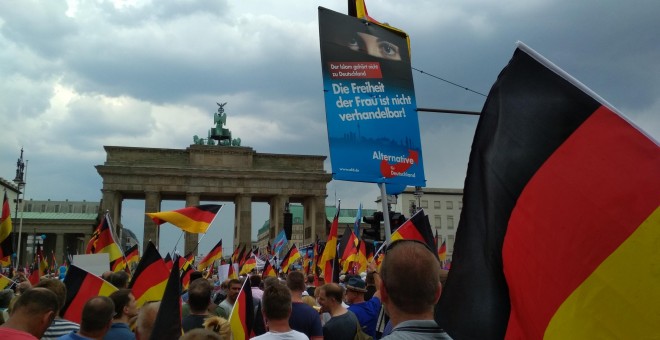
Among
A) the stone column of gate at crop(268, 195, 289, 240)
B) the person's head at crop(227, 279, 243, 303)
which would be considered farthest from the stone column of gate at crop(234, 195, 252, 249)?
the person's head at crop(227, 279, 243, 303)

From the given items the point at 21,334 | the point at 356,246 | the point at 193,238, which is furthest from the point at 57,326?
the point at 193,238

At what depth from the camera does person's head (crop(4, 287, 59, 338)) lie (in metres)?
3.59

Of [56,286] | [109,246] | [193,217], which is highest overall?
[193,217]

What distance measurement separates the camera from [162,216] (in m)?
10.7

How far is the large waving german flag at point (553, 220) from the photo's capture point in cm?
178

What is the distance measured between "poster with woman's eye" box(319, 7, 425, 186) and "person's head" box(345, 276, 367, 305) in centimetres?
112

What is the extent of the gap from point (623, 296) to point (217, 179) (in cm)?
6547

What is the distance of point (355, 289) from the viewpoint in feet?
19.4

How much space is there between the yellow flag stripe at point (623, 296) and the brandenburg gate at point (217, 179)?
2464 inches

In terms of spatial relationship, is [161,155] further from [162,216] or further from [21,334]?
[21,334]

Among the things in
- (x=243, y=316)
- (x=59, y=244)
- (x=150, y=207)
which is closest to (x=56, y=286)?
(x=243, y=316)

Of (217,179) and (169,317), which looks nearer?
(169,317)

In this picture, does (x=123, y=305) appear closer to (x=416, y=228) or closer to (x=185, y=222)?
(x=416, y=228)

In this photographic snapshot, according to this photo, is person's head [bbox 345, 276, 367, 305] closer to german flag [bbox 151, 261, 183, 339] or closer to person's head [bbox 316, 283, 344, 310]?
person's head [bbox 316, 283, 344, 310]
